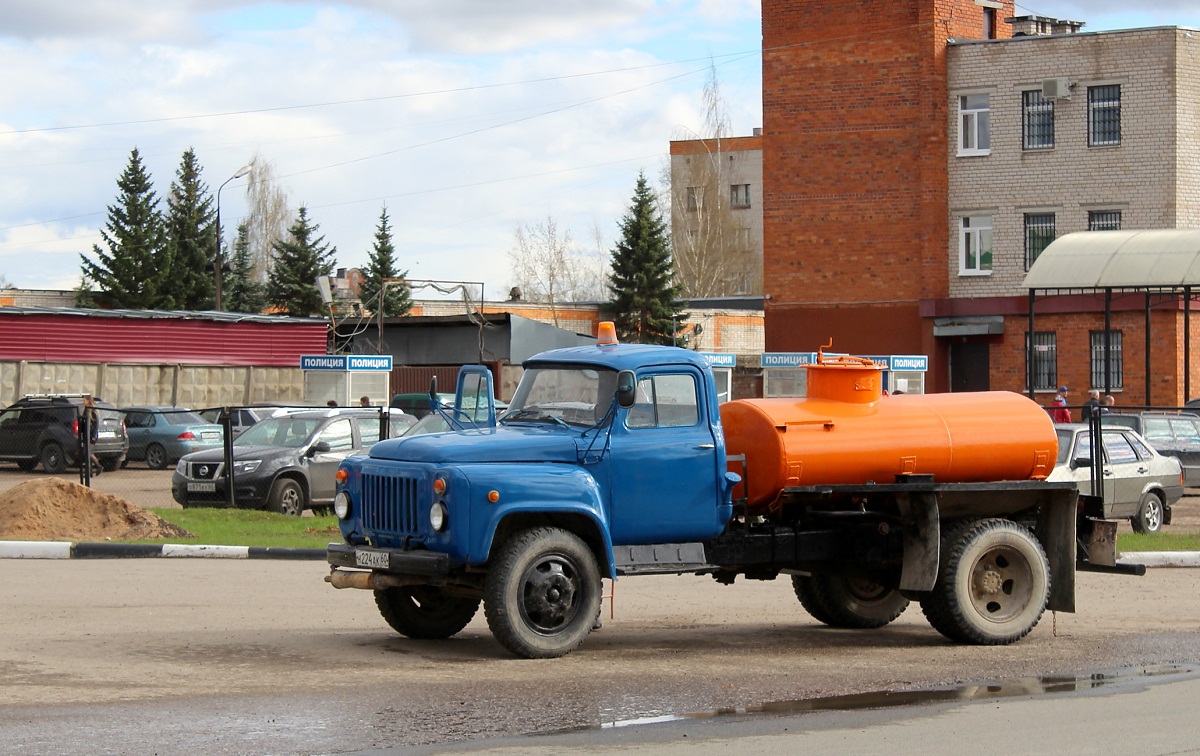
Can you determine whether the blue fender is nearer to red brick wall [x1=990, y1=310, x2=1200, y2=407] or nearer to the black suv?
the black suv

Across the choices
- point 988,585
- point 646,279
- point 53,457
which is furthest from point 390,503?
point 646,279

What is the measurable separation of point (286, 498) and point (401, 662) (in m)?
12.4

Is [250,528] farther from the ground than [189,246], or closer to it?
closer to it

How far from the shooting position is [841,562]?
11.2 meters

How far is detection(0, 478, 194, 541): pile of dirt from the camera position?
17.9 m

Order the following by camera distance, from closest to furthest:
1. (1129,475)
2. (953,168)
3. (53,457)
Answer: (1129,475), (53,457), (953,168)

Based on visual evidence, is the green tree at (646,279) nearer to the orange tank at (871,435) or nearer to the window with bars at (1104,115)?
the window with bars at (1104,115)

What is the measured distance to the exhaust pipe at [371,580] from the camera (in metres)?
10.0

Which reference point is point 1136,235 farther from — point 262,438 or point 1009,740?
point 1009,740

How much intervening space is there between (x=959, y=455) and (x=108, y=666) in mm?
6079

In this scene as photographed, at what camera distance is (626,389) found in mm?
10180

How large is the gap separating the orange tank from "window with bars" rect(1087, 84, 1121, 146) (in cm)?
3761

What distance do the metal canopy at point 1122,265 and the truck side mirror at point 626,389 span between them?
28201 millimetres

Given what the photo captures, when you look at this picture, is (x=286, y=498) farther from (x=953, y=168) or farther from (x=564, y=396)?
(x=953, y=168)
